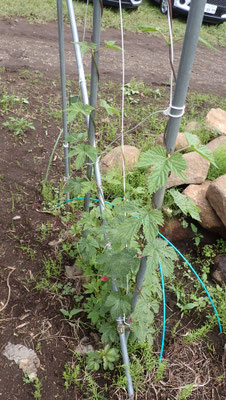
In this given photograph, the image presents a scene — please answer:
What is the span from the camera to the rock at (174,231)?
2596 mm

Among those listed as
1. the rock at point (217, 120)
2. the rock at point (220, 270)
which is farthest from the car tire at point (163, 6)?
the rock at point (220, 270)

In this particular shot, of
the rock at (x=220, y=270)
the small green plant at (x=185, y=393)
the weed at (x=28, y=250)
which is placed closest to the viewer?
the small green plant at (x=185, y=393)

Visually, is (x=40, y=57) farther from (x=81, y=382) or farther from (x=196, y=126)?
(x=81, y=382)

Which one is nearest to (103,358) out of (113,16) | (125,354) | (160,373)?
(125,354)

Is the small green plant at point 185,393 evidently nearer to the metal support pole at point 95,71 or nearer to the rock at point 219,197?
the metal support pole at point 95,71

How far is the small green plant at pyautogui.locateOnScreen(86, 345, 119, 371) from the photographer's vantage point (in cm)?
169

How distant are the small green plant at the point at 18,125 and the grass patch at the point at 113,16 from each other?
365 cm

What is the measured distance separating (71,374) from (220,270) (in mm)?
1294

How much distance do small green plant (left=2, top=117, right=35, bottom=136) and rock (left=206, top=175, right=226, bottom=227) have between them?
194 centimetres

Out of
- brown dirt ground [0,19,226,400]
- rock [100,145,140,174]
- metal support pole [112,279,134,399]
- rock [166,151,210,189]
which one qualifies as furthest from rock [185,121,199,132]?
metal support pole [112,279,134,399]

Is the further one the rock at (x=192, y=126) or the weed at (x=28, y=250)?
the rock at (x=192, y=126)

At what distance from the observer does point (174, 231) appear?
261 cm

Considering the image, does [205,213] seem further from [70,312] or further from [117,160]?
[70,312]

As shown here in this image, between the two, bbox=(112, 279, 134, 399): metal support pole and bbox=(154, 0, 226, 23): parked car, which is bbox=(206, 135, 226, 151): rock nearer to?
bbox=(112, 279, 134, 399): metal support pole
